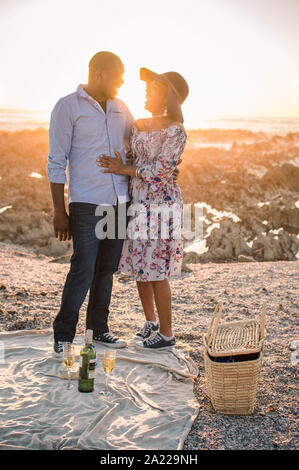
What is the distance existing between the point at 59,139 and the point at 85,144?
0.19 metres

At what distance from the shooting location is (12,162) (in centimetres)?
1619

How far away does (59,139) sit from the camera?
137 inches

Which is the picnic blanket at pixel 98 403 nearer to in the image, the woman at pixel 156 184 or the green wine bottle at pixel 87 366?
the green wine bottle at pixel 87 366

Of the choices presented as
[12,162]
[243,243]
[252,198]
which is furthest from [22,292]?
[12,162]

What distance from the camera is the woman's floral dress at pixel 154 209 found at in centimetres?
363

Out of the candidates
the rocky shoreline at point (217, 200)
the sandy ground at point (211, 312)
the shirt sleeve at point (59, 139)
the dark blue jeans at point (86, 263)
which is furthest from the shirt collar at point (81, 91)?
the rocky shoreline at point (217, 200)

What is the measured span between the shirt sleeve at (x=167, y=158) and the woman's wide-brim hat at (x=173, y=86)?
14 centimetres

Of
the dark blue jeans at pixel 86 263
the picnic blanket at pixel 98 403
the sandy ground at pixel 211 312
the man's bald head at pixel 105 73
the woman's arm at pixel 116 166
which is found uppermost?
the man's bald head at pixel 105 73

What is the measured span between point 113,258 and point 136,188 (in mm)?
547

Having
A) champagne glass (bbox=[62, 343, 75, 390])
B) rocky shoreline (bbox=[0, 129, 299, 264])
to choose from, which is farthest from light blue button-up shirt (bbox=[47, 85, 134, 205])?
rocky shoreline (bbox=[0, 129, 299, 264])

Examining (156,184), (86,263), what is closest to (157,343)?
(86,263)

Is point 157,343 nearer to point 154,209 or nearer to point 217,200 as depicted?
point 154,209

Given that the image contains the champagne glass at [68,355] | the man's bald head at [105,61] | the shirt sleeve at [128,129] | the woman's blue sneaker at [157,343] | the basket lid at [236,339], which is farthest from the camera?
the woman's blue sneaker at [157,343]
